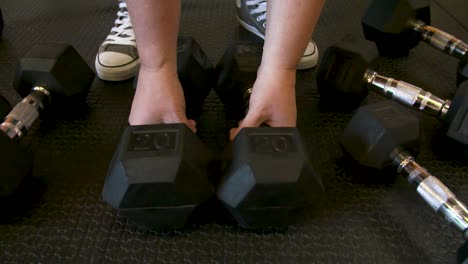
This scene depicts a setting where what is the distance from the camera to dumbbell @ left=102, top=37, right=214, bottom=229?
1.91 ft

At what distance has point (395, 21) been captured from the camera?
3.52 ft

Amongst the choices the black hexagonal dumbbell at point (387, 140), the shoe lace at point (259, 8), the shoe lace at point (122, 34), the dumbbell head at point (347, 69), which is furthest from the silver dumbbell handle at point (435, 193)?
the shoe lace at point (122, 34)

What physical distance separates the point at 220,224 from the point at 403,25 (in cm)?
79

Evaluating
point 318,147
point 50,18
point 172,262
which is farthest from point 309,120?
point 50,18

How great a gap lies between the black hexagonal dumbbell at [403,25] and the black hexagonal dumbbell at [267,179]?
63 centimetres

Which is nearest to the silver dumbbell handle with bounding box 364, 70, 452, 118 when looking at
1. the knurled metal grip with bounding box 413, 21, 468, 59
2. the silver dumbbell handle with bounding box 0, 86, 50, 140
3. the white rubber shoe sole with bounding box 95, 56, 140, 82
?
the knurled metal grip with bounding box 413, 21, 468, 59

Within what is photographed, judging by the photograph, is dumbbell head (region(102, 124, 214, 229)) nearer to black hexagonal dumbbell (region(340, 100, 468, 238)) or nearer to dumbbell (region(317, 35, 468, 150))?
black hexagonal dumbbell (region(340, 100, 468, 238))

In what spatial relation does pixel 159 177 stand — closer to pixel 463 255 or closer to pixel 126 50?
pixel 463 255

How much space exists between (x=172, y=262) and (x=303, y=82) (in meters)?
0.64

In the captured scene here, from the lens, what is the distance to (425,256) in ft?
2.21

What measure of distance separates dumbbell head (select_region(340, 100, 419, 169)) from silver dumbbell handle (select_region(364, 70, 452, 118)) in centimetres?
11

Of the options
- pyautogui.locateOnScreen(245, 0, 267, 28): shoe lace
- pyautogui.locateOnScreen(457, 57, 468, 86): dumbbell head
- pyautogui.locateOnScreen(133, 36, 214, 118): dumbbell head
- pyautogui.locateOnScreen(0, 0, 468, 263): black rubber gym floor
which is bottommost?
pyautogui.locateOnScreen(0, 0, 468, 263): black rubber gym floor

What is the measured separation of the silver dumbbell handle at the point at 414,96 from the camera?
2.75 feet

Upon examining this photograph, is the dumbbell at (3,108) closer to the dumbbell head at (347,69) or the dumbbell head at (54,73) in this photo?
the dumbbell head at (54,73)
